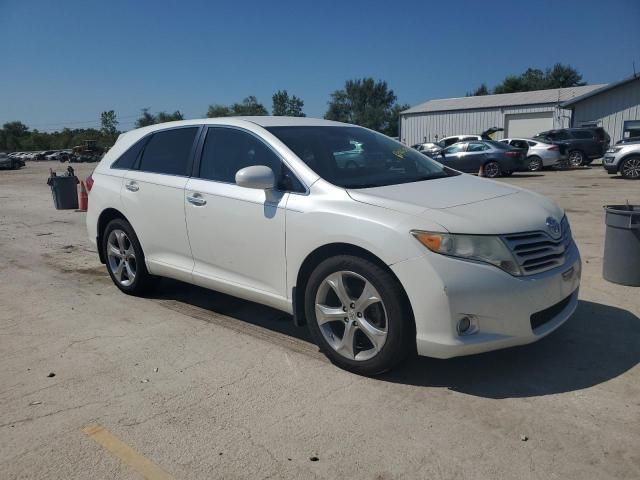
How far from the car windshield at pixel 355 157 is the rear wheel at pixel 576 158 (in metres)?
21.9

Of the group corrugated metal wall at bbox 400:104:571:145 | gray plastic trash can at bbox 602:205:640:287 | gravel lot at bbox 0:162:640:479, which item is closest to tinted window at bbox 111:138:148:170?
gravel lot at bbox 0:162:640:479

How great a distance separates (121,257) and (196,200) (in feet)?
4.84

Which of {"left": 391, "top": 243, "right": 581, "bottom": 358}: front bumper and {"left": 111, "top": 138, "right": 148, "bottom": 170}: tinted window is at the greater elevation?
{"left": 111, "top": 138, "right": 148, "bottom": 170}: tinted window

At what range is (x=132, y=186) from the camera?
5.04 metres

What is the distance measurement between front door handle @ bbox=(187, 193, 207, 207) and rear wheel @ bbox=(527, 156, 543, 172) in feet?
67.1

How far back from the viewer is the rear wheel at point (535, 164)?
22.1 m

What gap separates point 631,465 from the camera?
251cm

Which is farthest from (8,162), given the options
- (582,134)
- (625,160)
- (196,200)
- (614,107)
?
(196,200)

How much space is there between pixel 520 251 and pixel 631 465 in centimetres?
124

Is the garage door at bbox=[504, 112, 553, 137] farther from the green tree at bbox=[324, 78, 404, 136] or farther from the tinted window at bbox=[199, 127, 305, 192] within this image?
A: the green tree at bbox=[324, 78, 404, 136]

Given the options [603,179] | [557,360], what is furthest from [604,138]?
[557,360]

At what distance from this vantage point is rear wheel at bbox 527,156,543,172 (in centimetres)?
2206

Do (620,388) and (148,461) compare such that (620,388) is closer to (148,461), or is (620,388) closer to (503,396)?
(503,396)

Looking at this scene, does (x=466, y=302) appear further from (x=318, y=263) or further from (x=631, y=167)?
(x=631, y=167)
